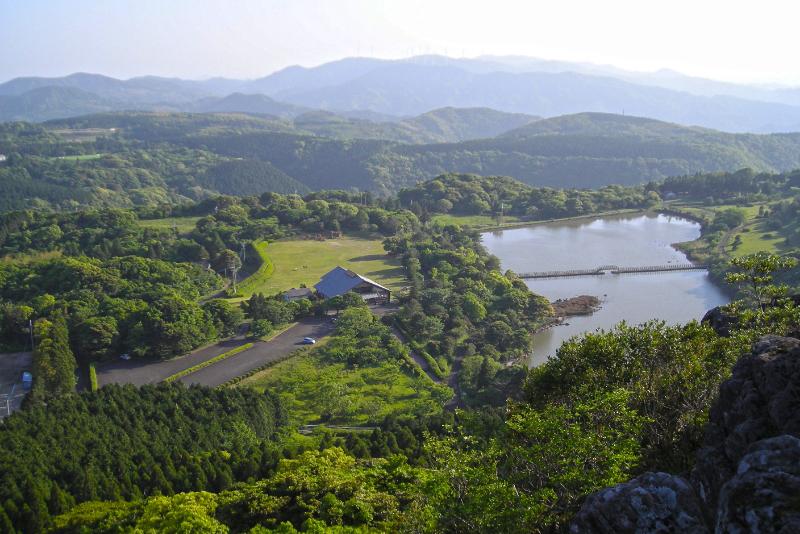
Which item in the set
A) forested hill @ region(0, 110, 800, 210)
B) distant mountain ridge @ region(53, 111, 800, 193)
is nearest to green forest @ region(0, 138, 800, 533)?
forested hill @ region(0, 110, 800, 210)

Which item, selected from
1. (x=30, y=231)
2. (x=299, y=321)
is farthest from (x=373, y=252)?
(x=30, y=231)

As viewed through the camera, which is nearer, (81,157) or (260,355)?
(260,355)

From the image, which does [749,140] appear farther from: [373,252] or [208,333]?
[208,333]

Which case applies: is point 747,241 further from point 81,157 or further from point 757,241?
point 81,157

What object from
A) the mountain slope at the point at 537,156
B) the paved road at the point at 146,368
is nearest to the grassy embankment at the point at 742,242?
the paved road at the point at 146,368

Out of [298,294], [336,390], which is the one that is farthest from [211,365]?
[298,294]

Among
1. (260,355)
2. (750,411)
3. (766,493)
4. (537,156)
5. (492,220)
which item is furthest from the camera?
(537,156)

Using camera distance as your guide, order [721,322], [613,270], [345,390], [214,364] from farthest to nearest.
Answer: [613,270] → [214,364] → [345,390] → [721,322]

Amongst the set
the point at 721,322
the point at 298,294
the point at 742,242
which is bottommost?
the point at 298,294
